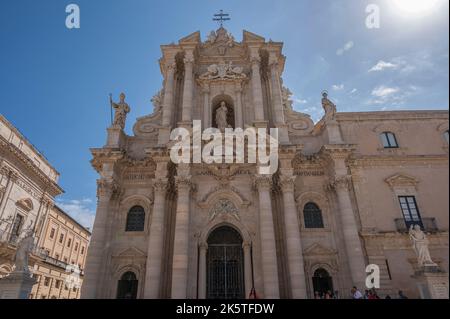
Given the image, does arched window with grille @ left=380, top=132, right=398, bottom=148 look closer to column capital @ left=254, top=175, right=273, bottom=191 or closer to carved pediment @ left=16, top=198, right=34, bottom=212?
column capital @ left=254, top=175, right=273, bottom=191

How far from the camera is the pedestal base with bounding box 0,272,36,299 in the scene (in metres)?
13.1

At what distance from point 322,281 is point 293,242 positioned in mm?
3008

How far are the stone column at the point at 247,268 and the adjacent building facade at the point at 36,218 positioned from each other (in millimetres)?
19919

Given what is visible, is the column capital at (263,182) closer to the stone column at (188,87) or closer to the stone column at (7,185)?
the stone column at (188,87)

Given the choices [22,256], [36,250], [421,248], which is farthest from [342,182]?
[36,250]

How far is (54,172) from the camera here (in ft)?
118

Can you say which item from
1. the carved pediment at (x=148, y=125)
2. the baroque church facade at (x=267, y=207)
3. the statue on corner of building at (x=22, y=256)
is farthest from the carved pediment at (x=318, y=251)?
the statue on corner of building at (x=22, y=256)

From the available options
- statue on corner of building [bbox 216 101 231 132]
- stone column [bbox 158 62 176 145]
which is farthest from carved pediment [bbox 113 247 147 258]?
statue on corner of building [bbox 216 101 231 132]

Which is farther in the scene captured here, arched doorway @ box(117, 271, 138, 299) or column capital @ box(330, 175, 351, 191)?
column capital @ box(330, 175, 351, 191)

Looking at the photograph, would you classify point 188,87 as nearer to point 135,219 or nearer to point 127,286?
point 135,219

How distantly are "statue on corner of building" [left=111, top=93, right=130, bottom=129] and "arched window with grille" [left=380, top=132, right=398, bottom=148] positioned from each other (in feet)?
58.2
